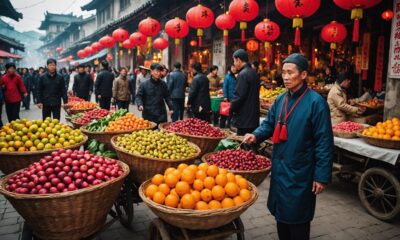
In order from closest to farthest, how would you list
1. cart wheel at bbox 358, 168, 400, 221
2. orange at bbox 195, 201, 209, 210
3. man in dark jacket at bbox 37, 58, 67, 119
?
orange at bbox 195, 201, 209, 210
cart wheel at bbox 358, 168, 400, 221
man in dark jacket at bbox 37, 58, 67, 119

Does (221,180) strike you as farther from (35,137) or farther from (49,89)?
(49,89)

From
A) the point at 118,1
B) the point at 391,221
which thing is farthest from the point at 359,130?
the point at 118,1

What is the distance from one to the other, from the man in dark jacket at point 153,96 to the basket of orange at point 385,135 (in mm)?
3782

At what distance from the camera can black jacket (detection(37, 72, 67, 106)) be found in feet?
26.4

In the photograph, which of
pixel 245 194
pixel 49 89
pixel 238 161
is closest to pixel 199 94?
pixel 49 89

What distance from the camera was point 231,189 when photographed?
2783 millimetres

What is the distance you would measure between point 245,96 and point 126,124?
2192 millimetres

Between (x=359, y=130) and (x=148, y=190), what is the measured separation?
13.5 feet

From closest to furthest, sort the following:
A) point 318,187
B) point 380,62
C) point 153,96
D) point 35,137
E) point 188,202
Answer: point 188,202, point 318,187, point 35,137, point 153,96, point 380,62

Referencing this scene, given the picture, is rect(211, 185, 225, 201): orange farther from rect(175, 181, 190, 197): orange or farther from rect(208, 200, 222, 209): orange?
rect(175, 181, 190, 197): orange

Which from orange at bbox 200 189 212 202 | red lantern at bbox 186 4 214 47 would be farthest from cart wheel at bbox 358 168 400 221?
red lantern at bbox 186 4 214 47

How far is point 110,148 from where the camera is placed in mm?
4809

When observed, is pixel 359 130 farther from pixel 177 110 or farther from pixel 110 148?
pixel 177 110

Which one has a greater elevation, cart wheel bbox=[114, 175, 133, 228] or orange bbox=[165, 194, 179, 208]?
orange bbox=[165, 194, 179, 208]
